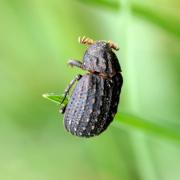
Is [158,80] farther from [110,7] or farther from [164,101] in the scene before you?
[110,7]

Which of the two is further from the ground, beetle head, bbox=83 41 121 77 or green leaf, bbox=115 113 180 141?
beetle head, bbox=83 41 121 77

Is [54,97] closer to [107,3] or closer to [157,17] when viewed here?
[107,3]

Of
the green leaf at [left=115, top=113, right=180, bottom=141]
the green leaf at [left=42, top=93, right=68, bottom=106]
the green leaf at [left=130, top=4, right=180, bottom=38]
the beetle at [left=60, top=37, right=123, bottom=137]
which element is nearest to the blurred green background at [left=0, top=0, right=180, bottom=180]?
the green leaf at [left=130, top=4, right=180, bottom=38]

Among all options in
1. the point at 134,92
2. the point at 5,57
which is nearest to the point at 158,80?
the point at 134,92

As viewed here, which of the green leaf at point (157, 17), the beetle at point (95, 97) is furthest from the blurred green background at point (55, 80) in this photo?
the beetle at point (95, 97)

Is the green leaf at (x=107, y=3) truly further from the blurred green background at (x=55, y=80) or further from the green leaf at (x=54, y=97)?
the green leaf at (x=54, y=97)

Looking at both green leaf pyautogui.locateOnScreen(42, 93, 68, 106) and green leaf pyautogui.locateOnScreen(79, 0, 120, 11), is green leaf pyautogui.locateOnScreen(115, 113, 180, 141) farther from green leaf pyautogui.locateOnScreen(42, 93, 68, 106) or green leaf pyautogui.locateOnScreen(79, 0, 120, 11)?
green leaf pyautogui.locateOnScreen(79, 0, 120, 11)
